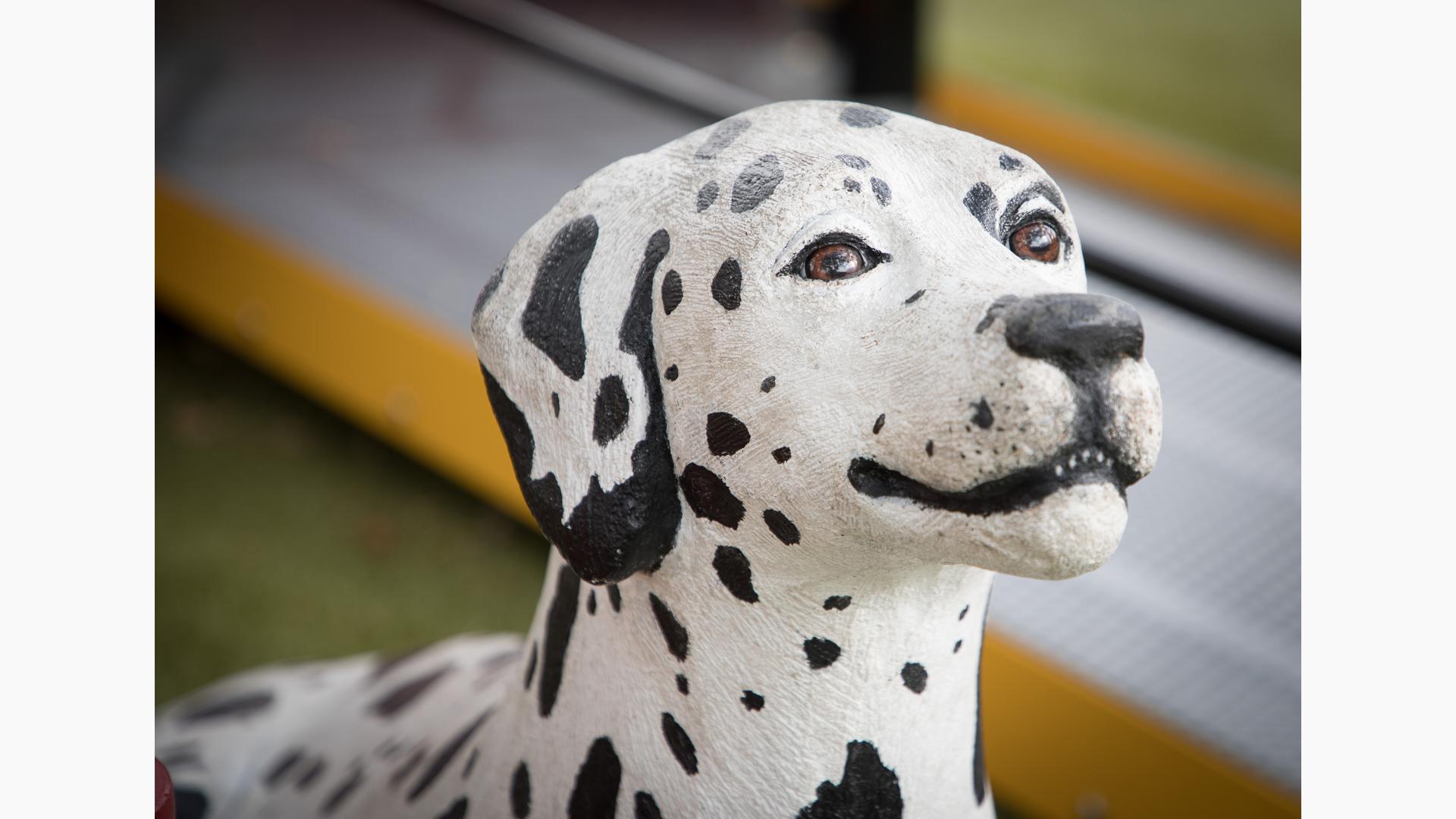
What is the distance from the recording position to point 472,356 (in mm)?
2277

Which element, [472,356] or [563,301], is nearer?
[563,301]

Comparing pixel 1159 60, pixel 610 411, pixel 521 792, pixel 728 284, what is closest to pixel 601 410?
pixel 610 411

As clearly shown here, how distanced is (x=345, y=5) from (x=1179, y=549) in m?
2.10

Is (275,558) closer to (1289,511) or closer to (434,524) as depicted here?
(434,524)

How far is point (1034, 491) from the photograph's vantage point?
731mm

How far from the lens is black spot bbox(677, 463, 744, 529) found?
842mm

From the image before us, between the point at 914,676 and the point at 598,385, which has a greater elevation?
the point at 598,385

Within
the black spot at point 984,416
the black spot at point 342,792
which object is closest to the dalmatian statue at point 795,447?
the black spot at point 984,416

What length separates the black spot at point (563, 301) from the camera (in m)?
0.86

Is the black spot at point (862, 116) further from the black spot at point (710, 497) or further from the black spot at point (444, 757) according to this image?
the black spot at point (444, 757)

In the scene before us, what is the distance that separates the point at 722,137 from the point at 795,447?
22 cm

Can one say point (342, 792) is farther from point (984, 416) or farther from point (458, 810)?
point (984, 416)

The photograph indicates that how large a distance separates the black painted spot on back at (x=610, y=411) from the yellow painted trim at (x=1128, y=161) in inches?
97.2
